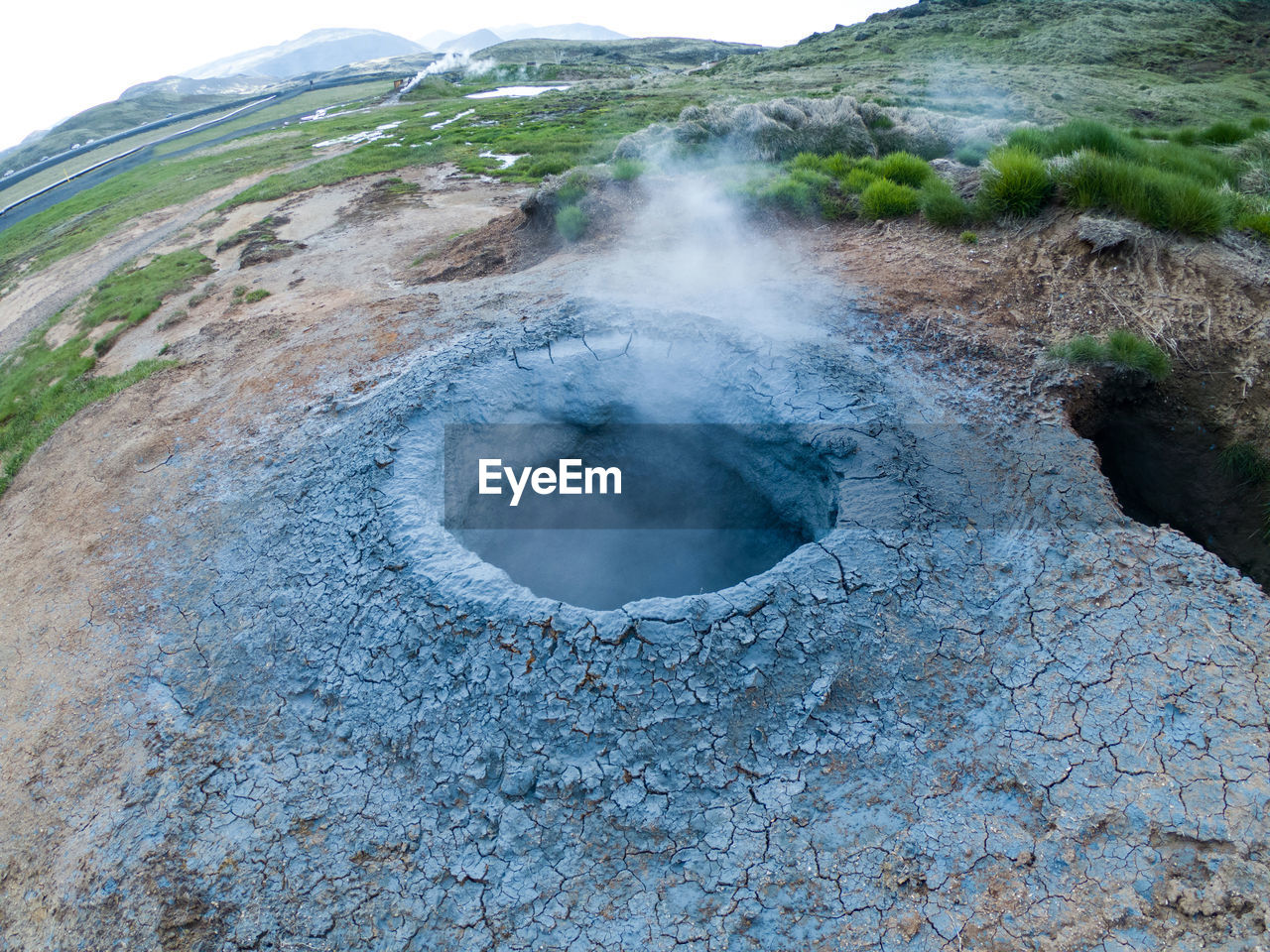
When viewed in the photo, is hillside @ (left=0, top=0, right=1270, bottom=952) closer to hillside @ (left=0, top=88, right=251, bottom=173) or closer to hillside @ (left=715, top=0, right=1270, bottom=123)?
hillside @ (left=715, top=0, right=1270, bottom=123)

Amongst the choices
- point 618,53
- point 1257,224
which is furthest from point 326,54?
point 1257,224

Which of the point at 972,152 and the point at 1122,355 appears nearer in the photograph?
the point at 1122,355

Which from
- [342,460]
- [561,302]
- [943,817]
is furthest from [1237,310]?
[342,460]

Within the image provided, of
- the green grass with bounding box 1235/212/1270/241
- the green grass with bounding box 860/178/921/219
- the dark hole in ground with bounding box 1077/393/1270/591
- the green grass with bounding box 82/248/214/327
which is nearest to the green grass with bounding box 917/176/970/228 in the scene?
the green grass with bounding box 860/178/921/219

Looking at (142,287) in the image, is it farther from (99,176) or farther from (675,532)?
(99,176)

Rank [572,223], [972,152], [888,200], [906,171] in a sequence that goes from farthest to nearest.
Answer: [972,152] → [572,223] → [906,171] → [888,200]
